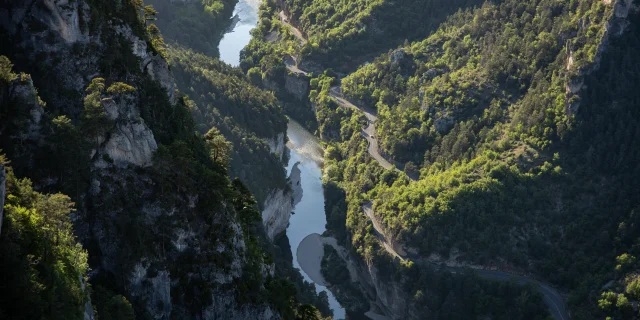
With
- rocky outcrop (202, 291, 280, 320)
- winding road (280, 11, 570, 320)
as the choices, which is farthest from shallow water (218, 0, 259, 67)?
rocky outcrop (202, 291, 280, 320)

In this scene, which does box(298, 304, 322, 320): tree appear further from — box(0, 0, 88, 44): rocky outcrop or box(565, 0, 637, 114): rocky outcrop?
box(565, 0, 637, 114): rocky outcrop

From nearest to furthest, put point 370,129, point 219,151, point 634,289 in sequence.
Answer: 1. point 219,151
2. point 634,289
3. point 370,129

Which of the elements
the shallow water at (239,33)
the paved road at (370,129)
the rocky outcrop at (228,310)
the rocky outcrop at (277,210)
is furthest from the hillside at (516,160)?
the shallow water at (239,33)

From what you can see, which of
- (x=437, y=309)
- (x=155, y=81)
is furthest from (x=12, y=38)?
(x=437, y=309)

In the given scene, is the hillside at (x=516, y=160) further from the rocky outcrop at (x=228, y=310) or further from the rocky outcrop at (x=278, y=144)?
the rocky outcrop at (x=228, y=310)

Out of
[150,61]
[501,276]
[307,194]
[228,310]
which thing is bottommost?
[228,310]

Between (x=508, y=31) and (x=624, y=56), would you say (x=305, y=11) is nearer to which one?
(x=508, y=31)

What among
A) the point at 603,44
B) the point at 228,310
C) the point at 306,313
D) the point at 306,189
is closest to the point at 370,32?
the point at 306,189

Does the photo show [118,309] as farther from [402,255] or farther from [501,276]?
[501,276]

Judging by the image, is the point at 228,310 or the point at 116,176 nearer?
the point at 116,176
